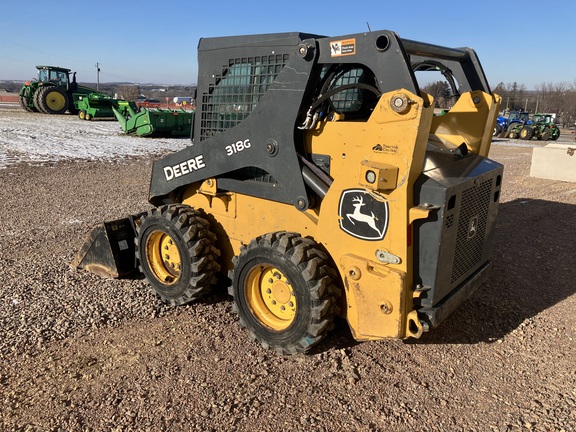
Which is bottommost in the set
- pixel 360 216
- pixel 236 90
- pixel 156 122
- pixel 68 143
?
pixel 68 143

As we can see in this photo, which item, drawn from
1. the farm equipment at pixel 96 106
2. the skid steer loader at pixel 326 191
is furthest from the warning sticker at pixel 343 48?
the farm equipment at pixel 96 106

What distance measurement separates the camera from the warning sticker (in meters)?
3.12

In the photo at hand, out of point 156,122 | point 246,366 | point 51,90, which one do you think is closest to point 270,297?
point 246,366

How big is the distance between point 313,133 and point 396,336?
1.58 meters

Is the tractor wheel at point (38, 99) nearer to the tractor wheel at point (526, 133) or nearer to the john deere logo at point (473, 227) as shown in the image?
the tractor wheel at point (526, 133)

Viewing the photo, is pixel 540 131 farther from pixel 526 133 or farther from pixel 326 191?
pixel 326 191

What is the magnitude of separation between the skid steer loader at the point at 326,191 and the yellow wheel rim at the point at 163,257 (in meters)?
0.01

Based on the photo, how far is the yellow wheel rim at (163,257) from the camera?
4.37m

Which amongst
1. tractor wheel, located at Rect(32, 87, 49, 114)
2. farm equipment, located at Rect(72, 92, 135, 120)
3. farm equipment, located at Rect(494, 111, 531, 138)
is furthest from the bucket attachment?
farm equipment, located at Rect(494, 111, 531, 138)

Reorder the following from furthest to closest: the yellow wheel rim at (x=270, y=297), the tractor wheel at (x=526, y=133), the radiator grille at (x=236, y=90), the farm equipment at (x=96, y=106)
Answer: the tractor wheel at (x=526, y=133) → the farm equipment at (x=96, y=106) → the radiator grille at (x=236, y=90) → the yellow wheel rim at (x=270, y=297)

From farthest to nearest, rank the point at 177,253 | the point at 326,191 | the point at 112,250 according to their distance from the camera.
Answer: the point at 112,250
the point at 177,253
the point at 326,191

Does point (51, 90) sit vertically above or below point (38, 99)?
above

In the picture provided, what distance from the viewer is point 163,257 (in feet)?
14.8

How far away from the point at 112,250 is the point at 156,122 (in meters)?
14.7
